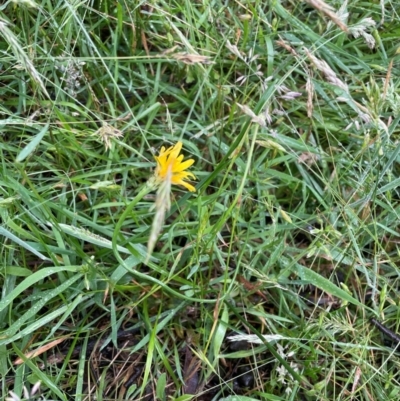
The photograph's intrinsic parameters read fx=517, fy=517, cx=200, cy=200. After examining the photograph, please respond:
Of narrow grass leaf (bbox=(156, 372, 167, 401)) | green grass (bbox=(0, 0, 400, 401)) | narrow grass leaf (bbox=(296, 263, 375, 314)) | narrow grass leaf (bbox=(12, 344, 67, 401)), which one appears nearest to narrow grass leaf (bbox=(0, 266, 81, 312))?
green grass (bbox=(0, 0, 400, 401))

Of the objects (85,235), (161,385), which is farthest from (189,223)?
(161,385)

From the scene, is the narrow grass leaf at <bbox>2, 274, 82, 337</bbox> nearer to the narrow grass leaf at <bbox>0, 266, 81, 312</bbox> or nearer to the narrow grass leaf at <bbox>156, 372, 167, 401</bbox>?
the narrow grass leaf at <bbox>0, 266, 81, 312</bbox>

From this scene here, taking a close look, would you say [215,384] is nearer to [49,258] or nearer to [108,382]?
[108,382]

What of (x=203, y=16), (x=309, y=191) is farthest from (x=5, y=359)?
(x=203, y=16)

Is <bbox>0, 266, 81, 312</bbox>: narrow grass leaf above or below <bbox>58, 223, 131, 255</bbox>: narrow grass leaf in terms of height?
below

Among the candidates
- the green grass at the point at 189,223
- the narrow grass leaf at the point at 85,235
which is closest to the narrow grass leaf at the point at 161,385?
the green grass at the point at 189,223

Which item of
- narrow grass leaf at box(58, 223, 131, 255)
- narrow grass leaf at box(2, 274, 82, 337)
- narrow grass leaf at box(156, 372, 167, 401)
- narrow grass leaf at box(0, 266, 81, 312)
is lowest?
narrow grass leaf at box(156, 372, 167, 401)

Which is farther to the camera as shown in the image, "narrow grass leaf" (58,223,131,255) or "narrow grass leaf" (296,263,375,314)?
"narrow grass leaf" (296,263,375,314)

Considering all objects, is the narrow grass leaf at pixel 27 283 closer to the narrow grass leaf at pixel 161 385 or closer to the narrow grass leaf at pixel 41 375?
the narrow grass leaf at pixel 41 375
